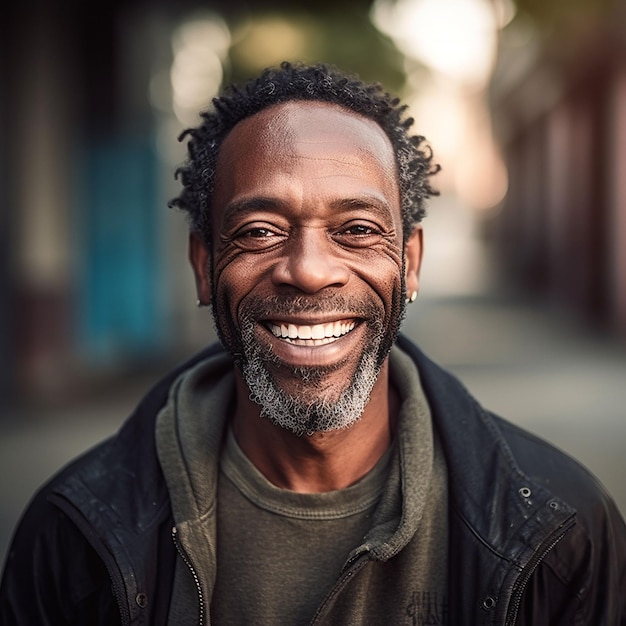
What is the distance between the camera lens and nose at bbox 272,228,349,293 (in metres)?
2.24

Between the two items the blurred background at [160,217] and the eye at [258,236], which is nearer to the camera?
the eye at [258,236]

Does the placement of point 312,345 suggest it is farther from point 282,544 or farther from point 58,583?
point 58,583

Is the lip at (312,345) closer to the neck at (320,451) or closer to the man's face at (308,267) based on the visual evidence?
the man's face at (308,267)

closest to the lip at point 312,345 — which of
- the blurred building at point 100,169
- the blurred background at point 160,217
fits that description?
the blurred background at point 160,217

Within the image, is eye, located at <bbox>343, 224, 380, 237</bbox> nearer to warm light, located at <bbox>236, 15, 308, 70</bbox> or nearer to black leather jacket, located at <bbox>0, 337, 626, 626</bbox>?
black leather jacket, located at <bbox>0, 337, 626, 626</bbox>

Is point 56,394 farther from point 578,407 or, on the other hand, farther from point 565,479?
point 565,479

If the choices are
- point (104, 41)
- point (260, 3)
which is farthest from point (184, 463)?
point (104, 41)

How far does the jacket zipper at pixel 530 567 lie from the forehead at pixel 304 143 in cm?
94

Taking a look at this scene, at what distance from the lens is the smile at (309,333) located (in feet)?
7.53

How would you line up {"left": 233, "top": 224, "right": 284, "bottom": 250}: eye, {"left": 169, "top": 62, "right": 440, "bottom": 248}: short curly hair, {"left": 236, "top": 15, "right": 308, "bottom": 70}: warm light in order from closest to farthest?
{"left": 233, "top": 224, "right": 284, "bottom": 250}: eye, {"left": 169, "top": 62, "right": 440, "bottom": 248}: short curly hair, {"left": 236, "top": 15, "right": 308, "bottom": 70}: warm light

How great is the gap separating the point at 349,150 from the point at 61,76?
8.27 meters

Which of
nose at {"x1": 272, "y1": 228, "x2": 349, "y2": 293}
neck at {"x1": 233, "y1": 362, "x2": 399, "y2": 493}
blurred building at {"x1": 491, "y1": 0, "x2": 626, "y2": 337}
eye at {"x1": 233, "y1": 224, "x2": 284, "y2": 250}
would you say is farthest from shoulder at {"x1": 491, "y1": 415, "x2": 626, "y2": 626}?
blurred building at {"x1": 491, "y1": 0, "x2": 626, "y2": 337}

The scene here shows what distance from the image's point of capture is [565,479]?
2.30 m

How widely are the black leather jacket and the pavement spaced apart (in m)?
0.91
